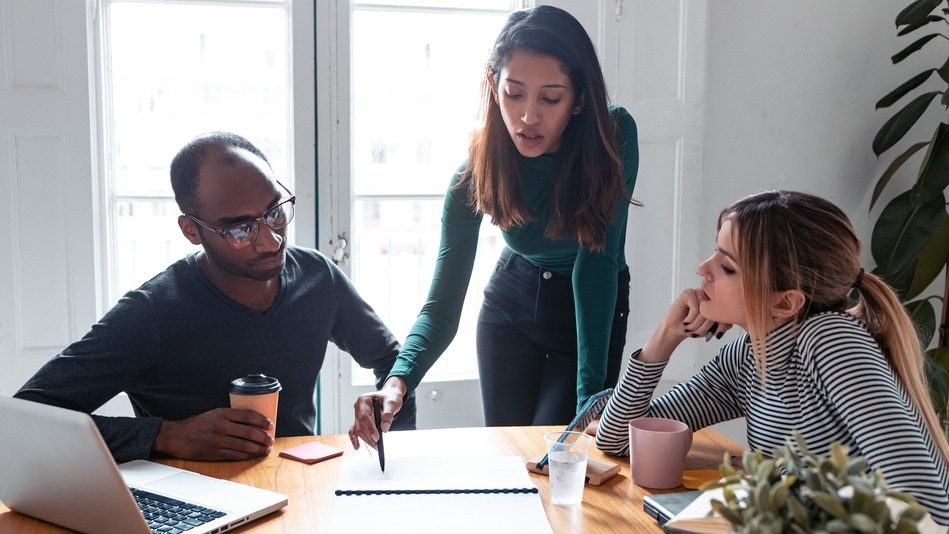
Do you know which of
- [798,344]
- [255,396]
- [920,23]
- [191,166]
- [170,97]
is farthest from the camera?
[920,23]

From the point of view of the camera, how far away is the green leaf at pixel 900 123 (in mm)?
2729

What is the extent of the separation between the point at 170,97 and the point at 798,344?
193 centimetres

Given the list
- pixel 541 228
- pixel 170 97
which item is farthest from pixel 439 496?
pixel 170 97

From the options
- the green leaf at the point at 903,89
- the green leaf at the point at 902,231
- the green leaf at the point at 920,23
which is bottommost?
the green leaf at the point at 902,231

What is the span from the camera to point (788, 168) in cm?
292

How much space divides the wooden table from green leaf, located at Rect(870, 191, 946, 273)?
61.4 inches

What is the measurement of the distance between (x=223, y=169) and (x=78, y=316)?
1088mm

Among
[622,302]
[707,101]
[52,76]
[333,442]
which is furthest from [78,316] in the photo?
[707,101]

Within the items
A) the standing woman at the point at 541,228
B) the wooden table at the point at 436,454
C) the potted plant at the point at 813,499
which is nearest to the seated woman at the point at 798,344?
the wooden table at the point at 436,454

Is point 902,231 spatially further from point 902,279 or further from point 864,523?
point 864,523

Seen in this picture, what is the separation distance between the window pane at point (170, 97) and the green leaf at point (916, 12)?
186 centimetres

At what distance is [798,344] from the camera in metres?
1.24

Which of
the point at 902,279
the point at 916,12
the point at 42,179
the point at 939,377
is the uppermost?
the point at 916,12

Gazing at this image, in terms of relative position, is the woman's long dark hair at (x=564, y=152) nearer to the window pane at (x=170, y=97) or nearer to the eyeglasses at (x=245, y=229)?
the eyeglasses at (x=245, y=229)
